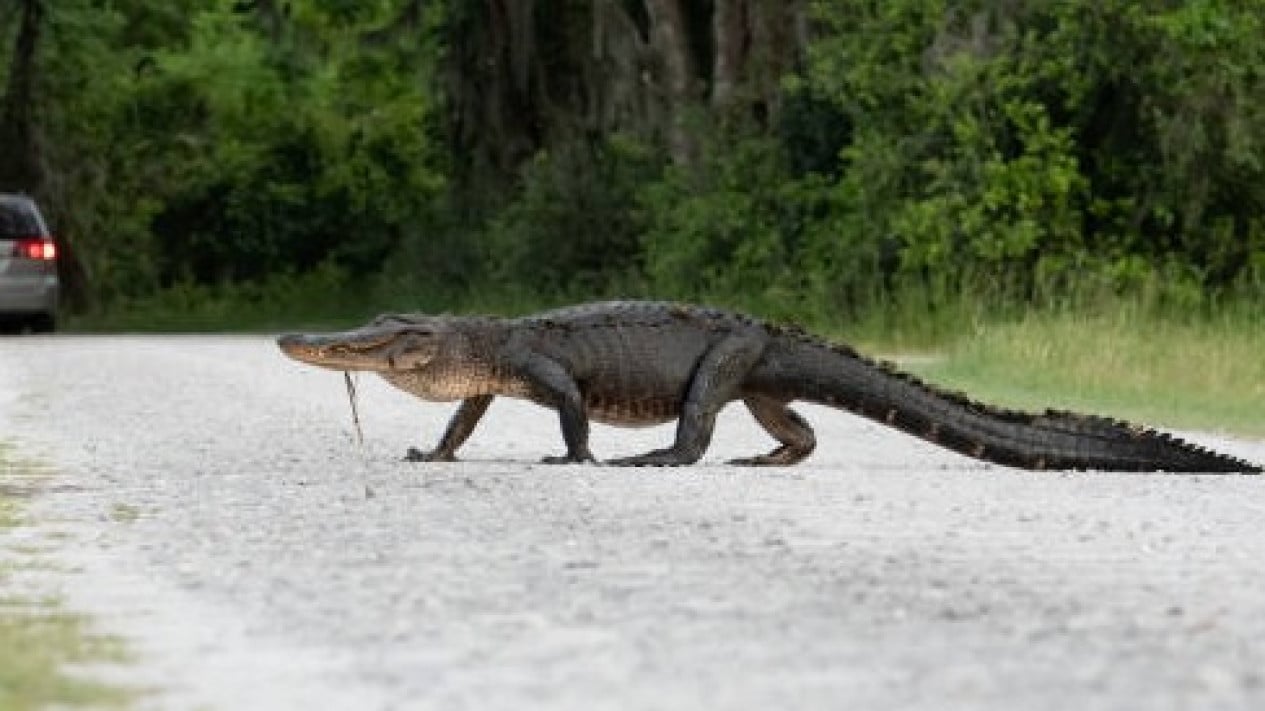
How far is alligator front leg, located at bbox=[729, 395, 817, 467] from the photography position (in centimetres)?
1723

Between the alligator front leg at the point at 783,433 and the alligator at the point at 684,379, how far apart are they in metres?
0.44

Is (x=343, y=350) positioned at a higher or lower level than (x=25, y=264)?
higher

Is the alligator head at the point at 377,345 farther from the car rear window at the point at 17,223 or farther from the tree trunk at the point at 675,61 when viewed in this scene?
the tree trunk at the point at 675,61

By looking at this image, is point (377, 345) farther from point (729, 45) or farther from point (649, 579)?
point (729, 45)

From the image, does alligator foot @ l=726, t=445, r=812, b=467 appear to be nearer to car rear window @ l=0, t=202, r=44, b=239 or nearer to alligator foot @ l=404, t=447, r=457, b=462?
alligator foot @ l=404, t=447, r=457, b=462

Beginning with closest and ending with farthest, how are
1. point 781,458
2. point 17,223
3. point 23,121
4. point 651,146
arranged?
1. point 781,458
2. point 17,223
3. point 651,146
4. point 23,121

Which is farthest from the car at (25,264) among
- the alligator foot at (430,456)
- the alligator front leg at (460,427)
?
the alligator front leg at (460,427)

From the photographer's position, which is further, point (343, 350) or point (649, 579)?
point (343, 350)

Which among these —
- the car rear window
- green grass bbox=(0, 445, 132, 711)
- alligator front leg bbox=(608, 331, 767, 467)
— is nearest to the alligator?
alligator front leg bbox=(608, 331, 767, 467)

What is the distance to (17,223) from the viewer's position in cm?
4212

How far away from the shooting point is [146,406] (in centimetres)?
2370

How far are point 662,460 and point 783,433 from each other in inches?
38.9

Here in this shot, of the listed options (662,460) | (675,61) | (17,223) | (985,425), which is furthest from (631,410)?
(675,61)

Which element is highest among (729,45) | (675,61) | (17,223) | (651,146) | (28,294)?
(729,45)
